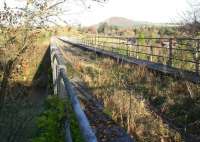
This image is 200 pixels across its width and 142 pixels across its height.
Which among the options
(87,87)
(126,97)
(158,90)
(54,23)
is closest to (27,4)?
(54,23)

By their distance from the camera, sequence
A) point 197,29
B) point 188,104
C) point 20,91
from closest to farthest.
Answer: point 188,104
point 197,29
point 20,91

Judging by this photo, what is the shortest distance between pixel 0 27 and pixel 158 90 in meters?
5.02

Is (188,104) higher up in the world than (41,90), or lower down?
higher up

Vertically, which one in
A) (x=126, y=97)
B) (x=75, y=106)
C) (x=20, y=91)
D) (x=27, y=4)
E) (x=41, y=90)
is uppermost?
(x=27, y=4)

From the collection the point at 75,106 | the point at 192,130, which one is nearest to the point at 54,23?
the point at 192,130

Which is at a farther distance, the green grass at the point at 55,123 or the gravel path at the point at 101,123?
the gravel path at the point at 101,123

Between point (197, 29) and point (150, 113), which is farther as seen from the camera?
point (197, 29)

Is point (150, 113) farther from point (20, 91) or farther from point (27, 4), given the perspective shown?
point (20, 91)

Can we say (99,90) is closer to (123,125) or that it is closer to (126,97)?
(126,97)

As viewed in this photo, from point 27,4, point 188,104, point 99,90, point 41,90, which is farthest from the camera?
point 41,90

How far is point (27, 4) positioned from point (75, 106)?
10.8 meters

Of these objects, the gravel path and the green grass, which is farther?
the gravel path

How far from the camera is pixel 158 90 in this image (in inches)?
472

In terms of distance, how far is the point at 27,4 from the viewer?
14461 mm
